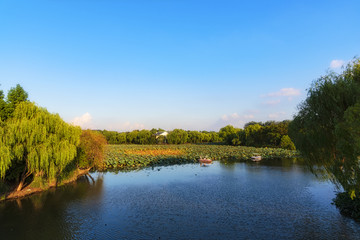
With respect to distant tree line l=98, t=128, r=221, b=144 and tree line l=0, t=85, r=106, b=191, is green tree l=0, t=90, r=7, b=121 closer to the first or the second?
tree line l=0, t=85, r=106, b=191

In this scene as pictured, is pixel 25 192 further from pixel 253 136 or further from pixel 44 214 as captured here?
pixel 253 136

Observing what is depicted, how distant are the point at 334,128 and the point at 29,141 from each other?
27727 millimetres


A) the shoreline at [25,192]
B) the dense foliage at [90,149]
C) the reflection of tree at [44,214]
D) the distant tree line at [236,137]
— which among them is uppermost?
the distant tree line at [236,137]

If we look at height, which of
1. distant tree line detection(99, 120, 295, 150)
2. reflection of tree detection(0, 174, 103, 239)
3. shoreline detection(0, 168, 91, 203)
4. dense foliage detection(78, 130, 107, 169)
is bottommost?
reflection of tree detection(0, 174, 103, 239)

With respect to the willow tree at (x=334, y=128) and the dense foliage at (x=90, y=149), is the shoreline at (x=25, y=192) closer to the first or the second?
the dense foliage at (x=90, y=149)

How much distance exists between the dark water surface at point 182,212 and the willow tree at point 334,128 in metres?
5.51

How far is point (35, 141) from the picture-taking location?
24.2m

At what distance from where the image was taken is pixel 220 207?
22.6 meters

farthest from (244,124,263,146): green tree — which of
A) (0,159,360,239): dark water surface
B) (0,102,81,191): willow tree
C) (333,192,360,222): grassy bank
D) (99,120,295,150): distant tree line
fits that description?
(0,102,81,191): willow tree

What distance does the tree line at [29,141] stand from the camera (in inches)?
899

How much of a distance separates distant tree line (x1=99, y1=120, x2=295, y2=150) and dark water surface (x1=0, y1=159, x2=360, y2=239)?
40.5m

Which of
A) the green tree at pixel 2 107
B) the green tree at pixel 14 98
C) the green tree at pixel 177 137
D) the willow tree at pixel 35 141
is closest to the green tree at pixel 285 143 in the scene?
the green tree at pixel 177 137

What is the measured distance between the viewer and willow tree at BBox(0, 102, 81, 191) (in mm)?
22859

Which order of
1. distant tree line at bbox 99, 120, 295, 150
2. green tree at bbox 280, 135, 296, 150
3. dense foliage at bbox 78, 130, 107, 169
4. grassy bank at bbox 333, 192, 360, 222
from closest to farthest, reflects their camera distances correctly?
1. grassy bank at bbox 333, 192, 360, 222
2. dense foliage at bbox 78, 130, 107, 169
3. green tree at bbox 280, 135, 296, 150
4. distant tree line at bbox 99, 120, 295, 150
